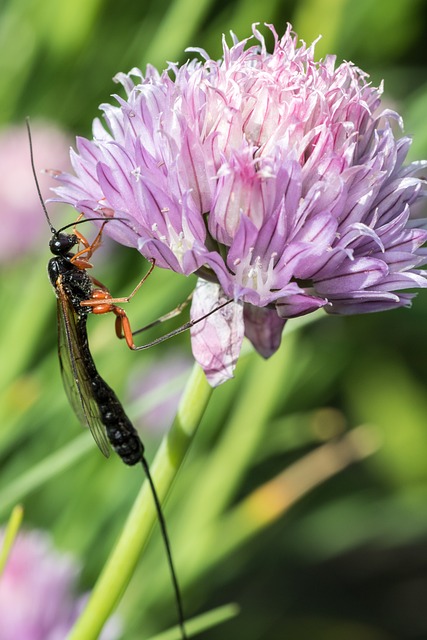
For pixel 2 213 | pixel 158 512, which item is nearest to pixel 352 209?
Answer: pixel 158 512

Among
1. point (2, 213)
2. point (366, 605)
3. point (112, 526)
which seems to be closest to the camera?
point (112, 526)

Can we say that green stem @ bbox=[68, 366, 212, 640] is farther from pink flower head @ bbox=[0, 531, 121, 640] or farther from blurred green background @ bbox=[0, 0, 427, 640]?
pink flower head @ bbox=[0, 531, 121, 640]

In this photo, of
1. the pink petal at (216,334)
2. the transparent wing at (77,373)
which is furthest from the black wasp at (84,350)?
the pink petal at (216,334)

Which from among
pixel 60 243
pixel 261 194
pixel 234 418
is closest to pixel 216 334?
pixel 261 194

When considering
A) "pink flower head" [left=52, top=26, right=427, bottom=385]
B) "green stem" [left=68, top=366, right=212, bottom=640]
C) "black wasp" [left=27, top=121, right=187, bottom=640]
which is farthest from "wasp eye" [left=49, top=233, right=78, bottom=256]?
"green stem" [left=68, top=366, right=212, bottom=640]

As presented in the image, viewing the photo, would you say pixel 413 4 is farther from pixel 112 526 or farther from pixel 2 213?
pixel 112 526

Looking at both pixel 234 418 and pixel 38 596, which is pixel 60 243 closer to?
pixel 38 596

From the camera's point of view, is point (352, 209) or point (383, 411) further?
point (383, 411)
